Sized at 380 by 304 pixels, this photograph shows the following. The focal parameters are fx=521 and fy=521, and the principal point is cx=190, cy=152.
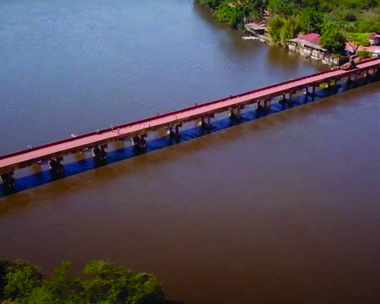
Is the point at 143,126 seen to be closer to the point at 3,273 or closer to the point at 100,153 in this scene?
the point at 100,153

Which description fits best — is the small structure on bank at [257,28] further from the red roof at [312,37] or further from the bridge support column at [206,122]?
the bridge support column at [206,122]

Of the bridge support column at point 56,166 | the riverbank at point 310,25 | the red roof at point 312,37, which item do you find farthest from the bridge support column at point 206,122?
the red roof at point 312,37

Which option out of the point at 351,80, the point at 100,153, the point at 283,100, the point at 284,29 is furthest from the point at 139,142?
the point at 284,29

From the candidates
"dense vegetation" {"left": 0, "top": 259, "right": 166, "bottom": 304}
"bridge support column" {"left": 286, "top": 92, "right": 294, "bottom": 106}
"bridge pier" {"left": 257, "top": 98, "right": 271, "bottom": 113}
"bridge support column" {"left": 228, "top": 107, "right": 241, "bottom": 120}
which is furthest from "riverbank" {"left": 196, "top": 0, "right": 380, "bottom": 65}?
"dense vegetation" {"left": 0, "top": 259, "right": 166, "bottom": 304}

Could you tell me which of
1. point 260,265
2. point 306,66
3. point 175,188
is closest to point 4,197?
point 175,188

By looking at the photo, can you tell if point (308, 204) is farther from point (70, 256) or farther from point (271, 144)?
point (70, 256)

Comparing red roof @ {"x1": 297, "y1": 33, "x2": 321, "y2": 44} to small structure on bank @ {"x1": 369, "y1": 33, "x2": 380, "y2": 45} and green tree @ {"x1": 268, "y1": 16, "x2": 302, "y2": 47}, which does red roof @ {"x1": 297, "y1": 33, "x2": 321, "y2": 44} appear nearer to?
green tree @ {"x1": 268, "y1": 16, "x2": 302, "y2": 47}
